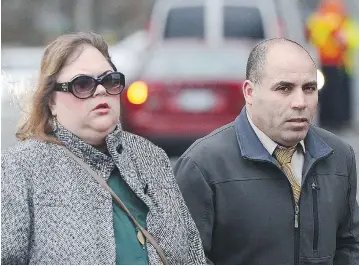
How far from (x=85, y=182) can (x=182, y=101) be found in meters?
7.53

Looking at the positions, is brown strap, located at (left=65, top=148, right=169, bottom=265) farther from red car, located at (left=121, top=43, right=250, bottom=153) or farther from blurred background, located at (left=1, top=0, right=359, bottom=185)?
red car, located at (left=121, top=43, right=250, bottom=153)

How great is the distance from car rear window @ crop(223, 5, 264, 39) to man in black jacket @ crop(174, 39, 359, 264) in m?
10.0

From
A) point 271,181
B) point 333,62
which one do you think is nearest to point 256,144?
point 271,181

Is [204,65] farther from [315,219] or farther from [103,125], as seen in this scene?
[103,125]

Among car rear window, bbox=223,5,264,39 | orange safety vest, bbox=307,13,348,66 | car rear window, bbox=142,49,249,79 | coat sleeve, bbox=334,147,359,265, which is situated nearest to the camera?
coat sleeve, bbox=334,147,359,265

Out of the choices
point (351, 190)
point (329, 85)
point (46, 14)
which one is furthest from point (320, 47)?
point (46, 14)

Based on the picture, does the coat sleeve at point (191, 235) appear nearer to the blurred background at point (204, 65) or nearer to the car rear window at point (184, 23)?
the blurred background at point (204, 65)

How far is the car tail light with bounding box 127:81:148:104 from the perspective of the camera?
1072cm

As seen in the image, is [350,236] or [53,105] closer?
[53,105]

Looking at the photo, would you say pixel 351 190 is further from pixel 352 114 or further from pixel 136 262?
pixel 352 114

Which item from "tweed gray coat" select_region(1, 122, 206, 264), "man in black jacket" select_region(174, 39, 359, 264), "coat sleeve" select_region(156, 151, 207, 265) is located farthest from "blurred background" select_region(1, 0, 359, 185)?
"man in black jacket" select_region(174, 39, 359, 264)

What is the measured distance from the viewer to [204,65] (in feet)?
36.3

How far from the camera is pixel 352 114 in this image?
15.3 metres

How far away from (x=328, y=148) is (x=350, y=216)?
281 millimetres
